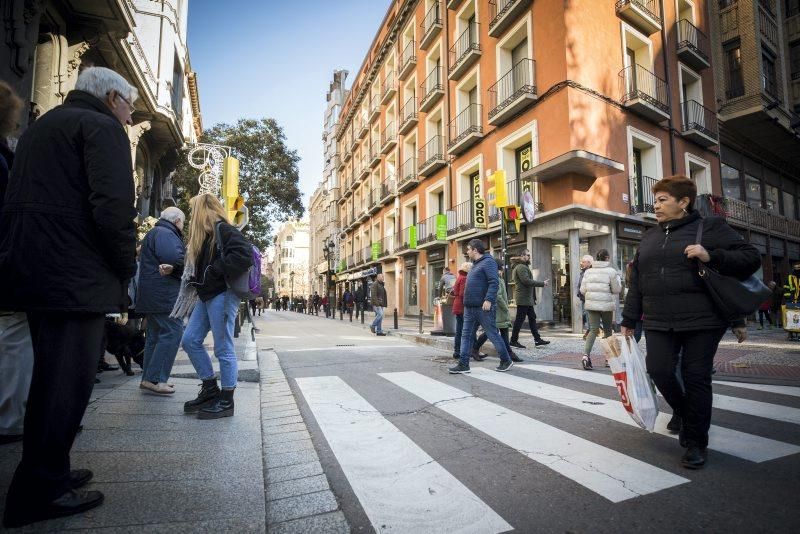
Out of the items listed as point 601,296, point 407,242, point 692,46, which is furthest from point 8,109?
point 407,242

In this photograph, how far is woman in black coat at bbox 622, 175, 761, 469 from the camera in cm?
251

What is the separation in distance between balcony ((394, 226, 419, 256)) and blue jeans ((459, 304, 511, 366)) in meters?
15.4

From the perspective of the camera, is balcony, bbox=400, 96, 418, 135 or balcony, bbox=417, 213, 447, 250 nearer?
A: balcony, bbox=417, 213, 447, 250

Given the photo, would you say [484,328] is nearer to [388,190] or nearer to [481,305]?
[481,305]

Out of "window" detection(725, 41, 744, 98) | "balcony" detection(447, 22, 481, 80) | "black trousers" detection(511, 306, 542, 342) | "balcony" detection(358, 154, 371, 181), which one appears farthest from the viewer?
"balcony" detection(358, 154, 371, 181)

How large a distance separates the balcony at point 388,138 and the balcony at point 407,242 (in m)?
5.74

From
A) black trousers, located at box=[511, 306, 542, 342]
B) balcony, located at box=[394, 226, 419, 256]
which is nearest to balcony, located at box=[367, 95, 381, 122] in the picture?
balcony, located at box=[394, 226, 419, 256]

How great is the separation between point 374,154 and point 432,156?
1083cm

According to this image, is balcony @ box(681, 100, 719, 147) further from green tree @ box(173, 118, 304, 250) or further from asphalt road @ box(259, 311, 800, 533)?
green tree @ box(173, 118, 304, 250)

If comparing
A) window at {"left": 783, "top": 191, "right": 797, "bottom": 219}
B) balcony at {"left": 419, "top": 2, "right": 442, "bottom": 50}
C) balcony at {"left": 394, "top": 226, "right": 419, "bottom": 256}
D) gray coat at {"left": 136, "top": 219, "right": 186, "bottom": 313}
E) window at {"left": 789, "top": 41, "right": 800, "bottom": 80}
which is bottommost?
gray coat at {"left": 136, "top": 219, "right": 186, "bottom": 313}

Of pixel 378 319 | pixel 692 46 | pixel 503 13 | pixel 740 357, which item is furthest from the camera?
pixel 692 46

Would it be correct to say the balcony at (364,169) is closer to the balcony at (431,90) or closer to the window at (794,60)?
the balcony at (431,90)

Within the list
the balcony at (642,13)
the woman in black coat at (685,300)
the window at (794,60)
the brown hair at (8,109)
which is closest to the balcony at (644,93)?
the balcony at (642,13)

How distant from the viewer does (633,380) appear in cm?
279
